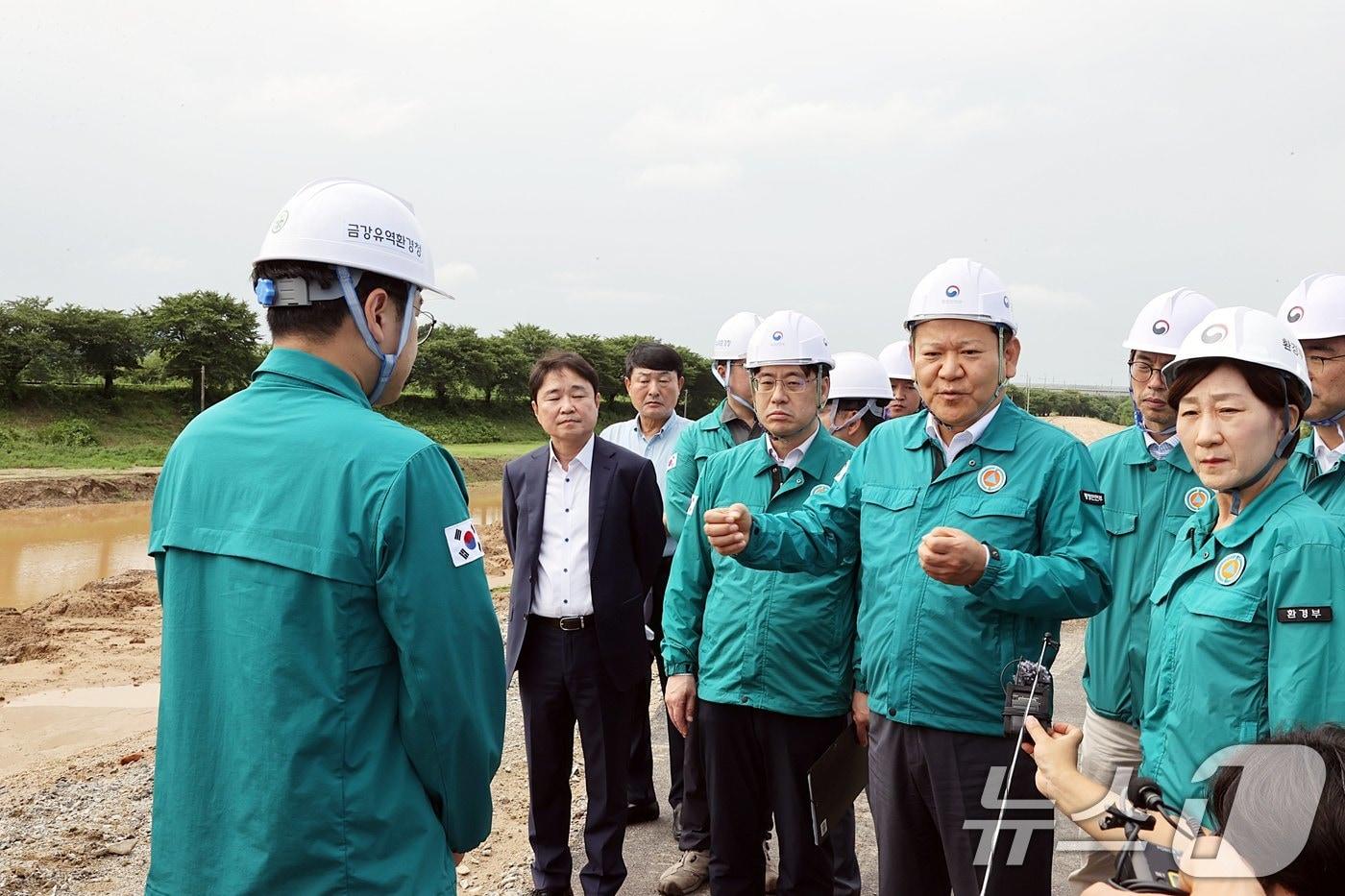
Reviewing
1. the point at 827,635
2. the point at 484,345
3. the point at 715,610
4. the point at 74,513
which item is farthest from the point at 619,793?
the point at 484,345

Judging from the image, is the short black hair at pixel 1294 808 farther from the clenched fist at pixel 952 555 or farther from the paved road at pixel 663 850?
the paved road at pixel 663 850

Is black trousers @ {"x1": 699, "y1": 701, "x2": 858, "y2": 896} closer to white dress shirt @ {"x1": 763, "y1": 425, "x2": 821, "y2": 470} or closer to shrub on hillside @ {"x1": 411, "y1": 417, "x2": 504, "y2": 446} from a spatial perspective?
white dress shirt @ {"x1": 763, "y1": 425, "x2": 821, "y2": 470}

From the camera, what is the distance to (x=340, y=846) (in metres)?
1.92

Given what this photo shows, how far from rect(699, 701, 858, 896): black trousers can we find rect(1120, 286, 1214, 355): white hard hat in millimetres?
2002

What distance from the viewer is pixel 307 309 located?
84.4 inches

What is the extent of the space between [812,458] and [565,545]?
1202 mm

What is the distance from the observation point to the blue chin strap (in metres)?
2.14

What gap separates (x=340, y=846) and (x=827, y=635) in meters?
2.08

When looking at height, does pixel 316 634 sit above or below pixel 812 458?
below

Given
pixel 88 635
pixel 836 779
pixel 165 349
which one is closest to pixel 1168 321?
pixel 836 779

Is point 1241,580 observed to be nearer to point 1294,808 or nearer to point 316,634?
point 1294,808

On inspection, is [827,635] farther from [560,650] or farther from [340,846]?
[340,846]

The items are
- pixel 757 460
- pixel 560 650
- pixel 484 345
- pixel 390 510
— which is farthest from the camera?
pixel 484 345

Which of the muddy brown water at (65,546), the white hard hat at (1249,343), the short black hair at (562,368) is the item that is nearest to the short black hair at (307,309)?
the white hard hat at (1249,343)
